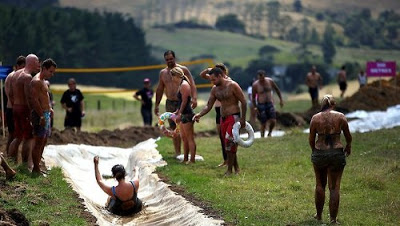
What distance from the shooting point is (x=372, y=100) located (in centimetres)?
4262

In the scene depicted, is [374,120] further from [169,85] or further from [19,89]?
[19,89]

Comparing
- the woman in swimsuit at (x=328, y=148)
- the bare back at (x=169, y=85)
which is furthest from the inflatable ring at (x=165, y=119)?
the woman in swimsuit at (x=328, y=148)

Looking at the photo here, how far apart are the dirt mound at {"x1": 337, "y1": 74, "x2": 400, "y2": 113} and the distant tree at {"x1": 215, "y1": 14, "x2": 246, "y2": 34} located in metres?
47.8

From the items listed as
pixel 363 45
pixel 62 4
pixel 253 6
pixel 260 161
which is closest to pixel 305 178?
pixel 260 161

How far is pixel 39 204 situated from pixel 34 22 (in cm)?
4151

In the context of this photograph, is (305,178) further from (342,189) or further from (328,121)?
(328,121)

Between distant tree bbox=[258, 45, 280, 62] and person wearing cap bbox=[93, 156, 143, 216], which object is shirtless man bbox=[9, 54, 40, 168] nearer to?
person wearing cap bbox=[93, 156, 143, 216]

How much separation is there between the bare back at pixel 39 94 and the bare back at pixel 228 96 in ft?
11.2

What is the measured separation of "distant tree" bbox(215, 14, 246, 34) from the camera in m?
92.5

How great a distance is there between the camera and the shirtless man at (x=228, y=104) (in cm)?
1934

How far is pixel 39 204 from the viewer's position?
15750 millimetres

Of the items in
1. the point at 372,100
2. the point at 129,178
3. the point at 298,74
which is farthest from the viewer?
the point at 298,74

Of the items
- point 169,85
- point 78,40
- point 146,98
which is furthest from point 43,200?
point 78,40

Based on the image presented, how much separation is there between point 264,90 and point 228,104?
27.5 ft
